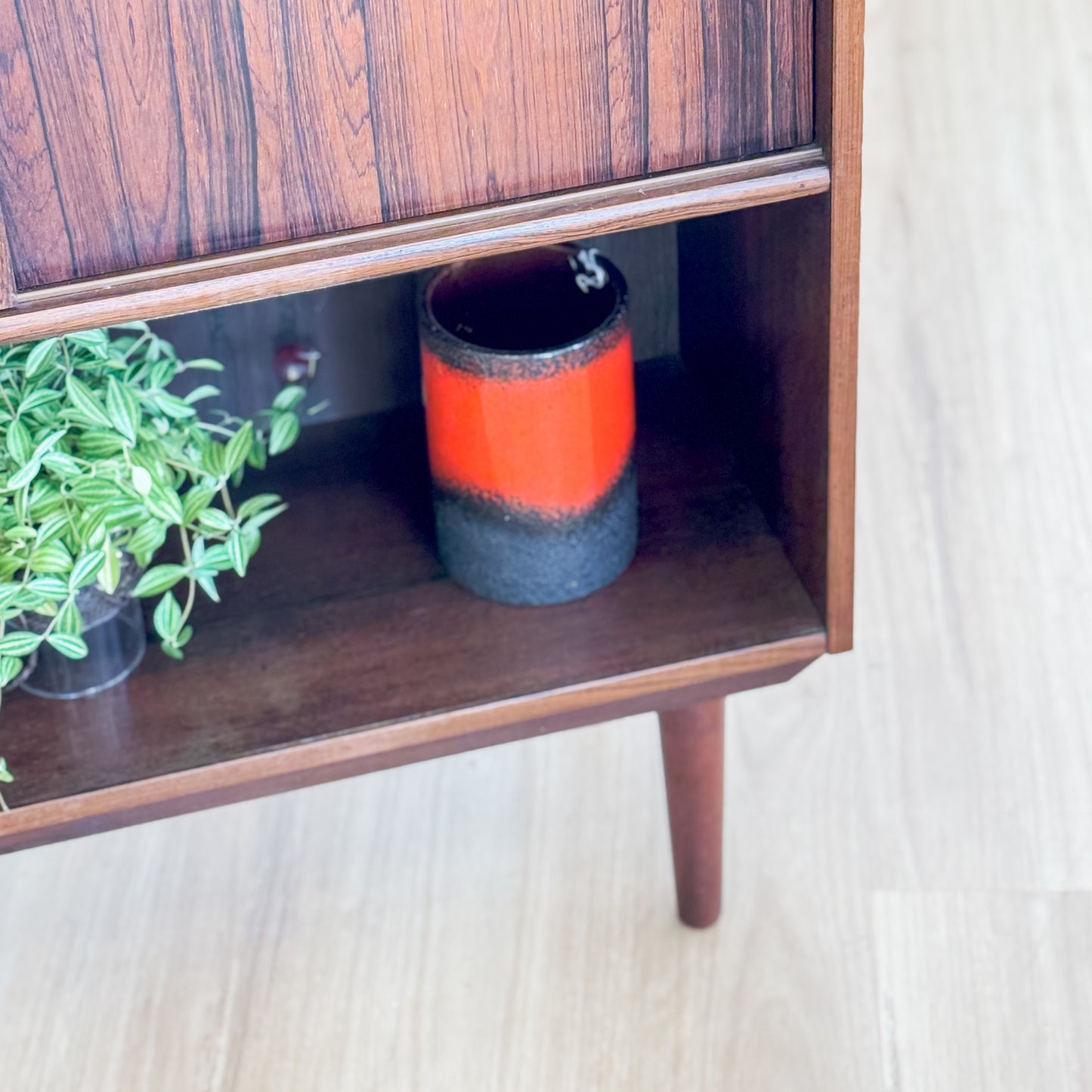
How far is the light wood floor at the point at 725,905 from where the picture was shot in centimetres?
87

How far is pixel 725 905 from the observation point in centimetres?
93

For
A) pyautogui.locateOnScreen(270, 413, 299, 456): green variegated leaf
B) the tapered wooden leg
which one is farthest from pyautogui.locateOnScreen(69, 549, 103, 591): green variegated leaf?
the tapered wooden leg

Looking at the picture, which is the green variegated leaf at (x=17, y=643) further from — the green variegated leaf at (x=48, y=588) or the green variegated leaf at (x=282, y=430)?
the green variegated leaf at (x=282, y=430)

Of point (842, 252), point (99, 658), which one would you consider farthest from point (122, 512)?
point (842, 252)

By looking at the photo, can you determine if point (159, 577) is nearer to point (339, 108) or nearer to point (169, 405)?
point (169, 405)

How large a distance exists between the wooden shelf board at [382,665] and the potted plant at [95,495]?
0.03 metres

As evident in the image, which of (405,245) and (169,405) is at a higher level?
(405,245)

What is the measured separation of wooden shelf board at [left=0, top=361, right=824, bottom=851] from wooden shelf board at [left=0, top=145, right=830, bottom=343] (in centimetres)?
23

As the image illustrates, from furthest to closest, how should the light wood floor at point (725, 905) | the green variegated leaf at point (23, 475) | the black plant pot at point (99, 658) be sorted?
1. the light wood floor at point (725, 905)
2. the black plant pot at point (99, 658)
3. the green variegated leaf at point (23, 475)

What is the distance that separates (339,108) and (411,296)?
0.32m

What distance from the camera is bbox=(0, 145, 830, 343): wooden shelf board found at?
549 millimetres

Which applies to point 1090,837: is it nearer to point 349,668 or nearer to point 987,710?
point 987,710

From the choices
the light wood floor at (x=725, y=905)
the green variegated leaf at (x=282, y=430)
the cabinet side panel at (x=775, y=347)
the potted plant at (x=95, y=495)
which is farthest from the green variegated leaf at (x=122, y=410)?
the light wood floor at (x=725, y=905)

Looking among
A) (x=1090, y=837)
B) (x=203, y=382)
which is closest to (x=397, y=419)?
(x=203, y=382)
